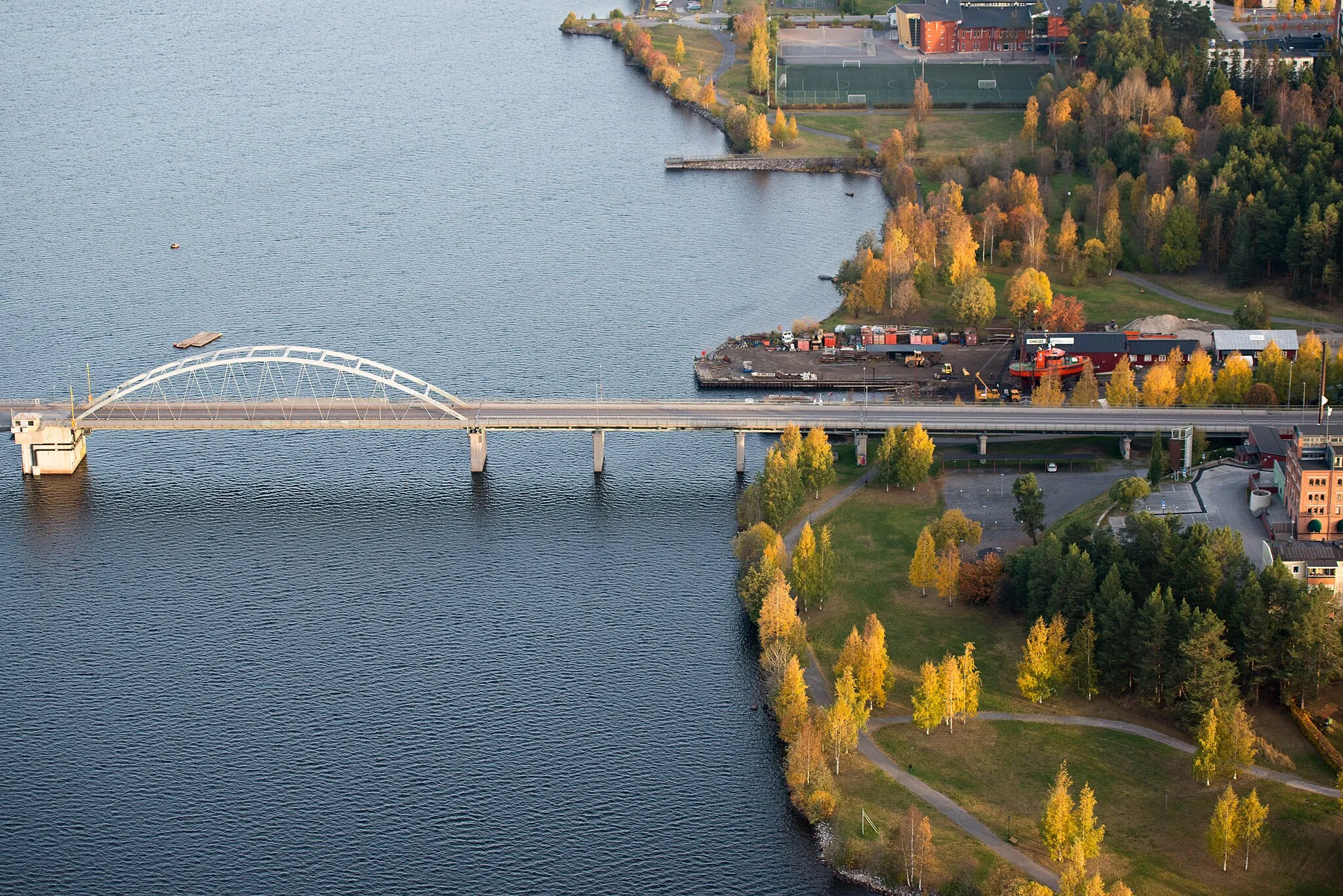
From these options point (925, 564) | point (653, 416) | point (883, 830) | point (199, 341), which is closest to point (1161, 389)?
point (925, 564)

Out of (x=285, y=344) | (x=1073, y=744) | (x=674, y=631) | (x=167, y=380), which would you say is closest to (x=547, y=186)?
(x=285, y=344)

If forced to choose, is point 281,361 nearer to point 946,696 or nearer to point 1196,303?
point 946,696

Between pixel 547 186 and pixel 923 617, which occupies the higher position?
pixel 547 186

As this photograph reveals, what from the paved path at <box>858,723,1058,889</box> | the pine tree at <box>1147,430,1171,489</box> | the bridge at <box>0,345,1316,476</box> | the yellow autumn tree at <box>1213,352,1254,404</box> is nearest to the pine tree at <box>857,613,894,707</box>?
the paved path at <box>858,723,1058,889</box>

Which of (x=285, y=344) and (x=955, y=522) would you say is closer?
(x=955, y=522)

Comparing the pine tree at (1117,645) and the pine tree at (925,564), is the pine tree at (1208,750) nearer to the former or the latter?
the pine tree at (1117,645)

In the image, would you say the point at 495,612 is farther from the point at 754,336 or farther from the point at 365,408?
the point at 754,336
